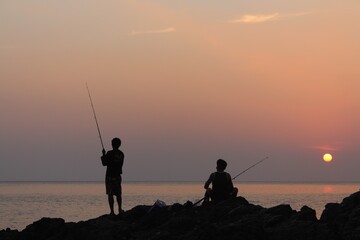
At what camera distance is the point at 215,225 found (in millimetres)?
13086

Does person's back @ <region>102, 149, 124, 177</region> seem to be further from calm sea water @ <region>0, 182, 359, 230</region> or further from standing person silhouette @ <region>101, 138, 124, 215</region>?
calm sea water @ <region>0, 182, 359, 230</region>

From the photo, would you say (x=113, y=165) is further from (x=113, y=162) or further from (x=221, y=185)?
(x=221, y=185)

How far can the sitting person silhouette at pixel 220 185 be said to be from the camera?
55.3 ft

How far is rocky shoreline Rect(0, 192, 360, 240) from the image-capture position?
41.2ft

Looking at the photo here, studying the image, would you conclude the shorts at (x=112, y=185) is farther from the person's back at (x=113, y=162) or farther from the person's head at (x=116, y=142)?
the person's head at (x=116, y=142)

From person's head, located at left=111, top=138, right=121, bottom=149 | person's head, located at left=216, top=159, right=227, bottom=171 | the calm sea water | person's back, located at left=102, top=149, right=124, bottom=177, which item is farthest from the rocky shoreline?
the calm sea water

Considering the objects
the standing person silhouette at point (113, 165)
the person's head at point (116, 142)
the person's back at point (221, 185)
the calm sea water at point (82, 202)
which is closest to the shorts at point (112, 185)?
the standing person silhouette at point (113, 165)

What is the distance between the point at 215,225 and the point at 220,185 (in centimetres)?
390

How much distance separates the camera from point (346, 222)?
15.0 metres

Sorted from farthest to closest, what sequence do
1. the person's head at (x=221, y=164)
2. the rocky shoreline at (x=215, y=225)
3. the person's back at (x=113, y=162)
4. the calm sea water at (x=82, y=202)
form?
the calm sea water at (x=82, y=202), the person's head at (x=221, y=164), the person's back at (x=113, y=162), the rocky shoreline at (x=215, y=225)

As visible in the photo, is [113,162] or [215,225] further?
[113,162]

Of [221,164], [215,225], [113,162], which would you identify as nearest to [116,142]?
[113,162]

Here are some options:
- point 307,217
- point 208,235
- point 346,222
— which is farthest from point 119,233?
point 346,222

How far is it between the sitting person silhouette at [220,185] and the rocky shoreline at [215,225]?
1.13 ft
